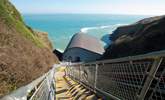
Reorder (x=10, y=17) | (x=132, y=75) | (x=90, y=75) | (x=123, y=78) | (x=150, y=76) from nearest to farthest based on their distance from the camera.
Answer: (x=150, y=76)
(x=132, y=75)
(x=123, y=78)
(x=90, y=75)
(x=10, y=17)

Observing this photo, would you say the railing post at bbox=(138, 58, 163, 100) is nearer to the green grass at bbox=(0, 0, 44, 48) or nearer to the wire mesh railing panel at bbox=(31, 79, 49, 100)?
the wire mesh railing panel at bbox=(31, 79, 49, 100)

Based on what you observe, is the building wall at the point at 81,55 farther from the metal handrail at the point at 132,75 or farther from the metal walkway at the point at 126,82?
the metal handrail at the point at 132,75

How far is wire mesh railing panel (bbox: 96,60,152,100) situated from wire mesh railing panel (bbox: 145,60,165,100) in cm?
20

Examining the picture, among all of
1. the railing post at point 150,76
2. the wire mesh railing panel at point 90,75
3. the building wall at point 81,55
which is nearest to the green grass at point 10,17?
the wire mesh railing panel at point 90,75

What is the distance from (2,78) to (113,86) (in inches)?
287

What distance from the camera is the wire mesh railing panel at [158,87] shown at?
14.9ft

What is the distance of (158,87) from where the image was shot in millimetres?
4730

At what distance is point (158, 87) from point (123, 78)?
2.65m

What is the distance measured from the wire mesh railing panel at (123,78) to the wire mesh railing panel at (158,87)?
0.20 meters

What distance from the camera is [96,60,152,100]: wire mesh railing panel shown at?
5.39 meters

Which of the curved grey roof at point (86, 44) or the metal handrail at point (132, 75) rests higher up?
the curved grey roof at point (86, 44)

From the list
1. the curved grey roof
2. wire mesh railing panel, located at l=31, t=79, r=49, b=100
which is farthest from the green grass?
wire mesh railing panel, located at l=31, t=79, r=49, b=100

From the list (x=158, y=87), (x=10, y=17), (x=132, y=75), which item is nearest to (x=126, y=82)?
(x=132, y=75)

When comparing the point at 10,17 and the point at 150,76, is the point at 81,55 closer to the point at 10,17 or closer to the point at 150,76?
the point at 10,17
